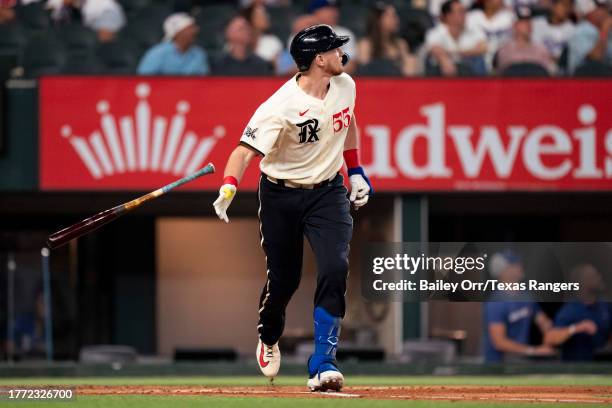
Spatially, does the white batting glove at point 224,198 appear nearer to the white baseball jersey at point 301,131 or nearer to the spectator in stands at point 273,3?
the white baseball jersey at point 301,131

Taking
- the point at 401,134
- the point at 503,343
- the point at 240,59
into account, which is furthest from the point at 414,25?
the point at 503,343

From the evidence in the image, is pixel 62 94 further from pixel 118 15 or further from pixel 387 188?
pixel 387 188

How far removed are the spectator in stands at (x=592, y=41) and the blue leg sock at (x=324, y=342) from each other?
7633 mm

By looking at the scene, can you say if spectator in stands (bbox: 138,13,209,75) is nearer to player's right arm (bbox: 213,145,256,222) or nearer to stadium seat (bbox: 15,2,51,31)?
stadium seat (bbox: 15,2,51,31)

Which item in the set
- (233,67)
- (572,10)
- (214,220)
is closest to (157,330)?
(214,220)

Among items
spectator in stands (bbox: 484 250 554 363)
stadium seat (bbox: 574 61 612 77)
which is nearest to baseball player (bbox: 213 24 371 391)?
spectator in stands (bbox: 484 250 554 363)

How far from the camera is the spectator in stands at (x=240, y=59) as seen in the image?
560 inches

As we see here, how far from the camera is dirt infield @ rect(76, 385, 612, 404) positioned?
762cm

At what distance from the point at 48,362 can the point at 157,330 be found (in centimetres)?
236

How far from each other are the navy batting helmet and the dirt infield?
1900mm

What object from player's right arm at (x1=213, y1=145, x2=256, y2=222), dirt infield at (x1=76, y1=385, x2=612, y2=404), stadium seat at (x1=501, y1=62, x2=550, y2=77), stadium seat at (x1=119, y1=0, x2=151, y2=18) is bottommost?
dirt infield at (x1=76, y1=385, x2=612, y2=404)

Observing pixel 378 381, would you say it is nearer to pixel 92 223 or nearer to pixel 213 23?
pixel 92 223

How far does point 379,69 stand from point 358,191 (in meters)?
5.98

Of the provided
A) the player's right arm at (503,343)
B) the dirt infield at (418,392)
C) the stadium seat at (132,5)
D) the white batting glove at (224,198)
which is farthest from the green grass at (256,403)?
→ the stadium seat at (132,5)
